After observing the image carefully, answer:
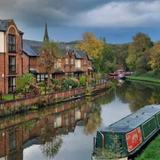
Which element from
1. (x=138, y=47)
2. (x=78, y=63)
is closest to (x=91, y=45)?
(x=78, y=63)

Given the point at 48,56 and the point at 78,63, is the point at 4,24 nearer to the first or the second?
the point at 48,56

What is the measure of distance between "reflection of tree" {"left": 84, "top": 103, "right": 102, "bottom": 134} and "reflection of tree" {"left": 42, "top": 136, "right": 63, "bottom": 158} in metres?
4.48

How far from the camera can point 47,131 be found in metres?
36.6

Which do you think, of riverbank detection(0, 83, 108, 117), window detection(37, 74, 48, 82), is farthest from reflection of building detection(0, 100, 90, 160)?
window detection(37, 74, 48, 82)

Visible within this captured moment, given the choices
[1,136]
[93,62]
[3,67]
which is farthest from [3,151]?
[93,62]

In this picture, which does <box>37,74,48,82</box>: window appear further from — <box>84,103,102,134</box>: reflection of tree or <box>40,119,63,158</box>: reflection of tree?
<box>40,119,63,158</box>: reflection of tree

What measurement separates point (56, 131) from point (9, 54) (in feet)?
73.2

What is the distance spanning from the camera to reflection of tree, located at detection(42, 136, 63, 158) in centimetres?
2822

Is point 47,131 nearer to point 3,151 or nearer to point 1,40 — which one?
point 3,151

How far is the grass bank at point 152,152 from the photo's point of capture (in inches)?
928

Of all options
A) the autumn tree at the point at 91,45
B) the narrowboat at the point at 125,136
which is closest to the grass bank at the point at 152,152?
the narrowboat at the point at 125,136

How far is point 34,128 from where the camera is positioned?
124 feet

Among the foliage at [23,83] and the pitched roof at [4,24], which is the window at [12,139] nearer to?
the foliage at [23,83]

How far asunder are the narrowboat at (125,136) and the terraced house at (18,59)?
1162 inches
